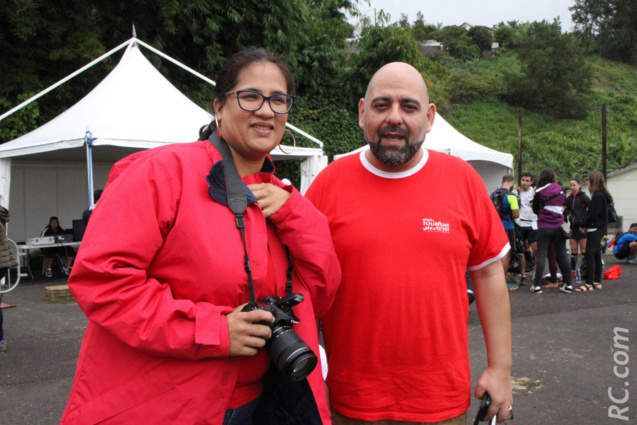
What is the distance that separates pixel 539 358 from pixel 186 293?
14.7ft

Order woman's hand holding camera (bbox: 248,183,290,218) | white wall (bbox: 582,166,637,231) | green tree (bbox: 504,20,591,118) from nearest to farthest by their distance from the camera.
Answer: woman's hand holding camera (bbox: 248,183,290,218) → white wall (bbox: 582,166,637,231) → green tree (bbox: 504,20,591,118)

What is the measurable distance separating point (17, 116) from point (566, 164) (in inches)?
1097

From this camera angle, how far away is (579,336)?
5.60 m

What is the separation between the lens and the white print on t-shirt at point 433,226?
1886 mm

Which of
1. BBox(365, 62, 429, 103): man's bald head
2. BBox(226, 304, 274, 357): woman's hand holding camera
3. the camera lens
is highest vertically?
BBox(365, 62, 429, 103): man's bald head

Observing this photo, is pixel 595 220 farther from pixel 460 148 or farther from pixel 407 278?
pixel 407 278

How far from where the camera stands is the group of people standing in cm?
795

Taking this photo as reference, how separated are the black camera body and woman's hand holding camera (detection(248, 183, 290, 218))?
275 mm

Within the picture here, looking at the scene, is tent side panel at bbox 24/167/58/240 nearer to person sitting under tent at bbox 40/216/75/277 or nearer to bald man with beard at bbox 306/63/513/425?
person sitting under tent at bbox 40/216/75/277

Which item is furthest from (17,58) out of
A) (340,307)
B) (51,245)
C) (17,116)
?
(340,307)

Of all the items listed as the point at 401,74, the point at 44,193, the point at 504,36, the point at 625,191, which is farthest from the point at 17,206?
the point at 504,36

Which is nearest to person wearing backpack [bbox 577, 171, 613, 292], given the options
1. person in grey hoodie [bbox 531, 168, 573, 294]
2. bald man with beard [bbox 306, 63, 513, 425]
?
person in grey hoodie [bbox 531, 168, 573, 294]

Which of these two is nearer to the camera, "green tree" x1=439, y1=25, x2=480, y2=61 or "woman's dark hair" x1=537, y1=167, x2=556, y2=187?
"woman's dark hair" x1=537, y1=167, x2=556, y2=187

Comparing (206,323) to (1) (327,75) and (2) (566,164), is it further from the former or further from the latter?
(2) (566,164)
